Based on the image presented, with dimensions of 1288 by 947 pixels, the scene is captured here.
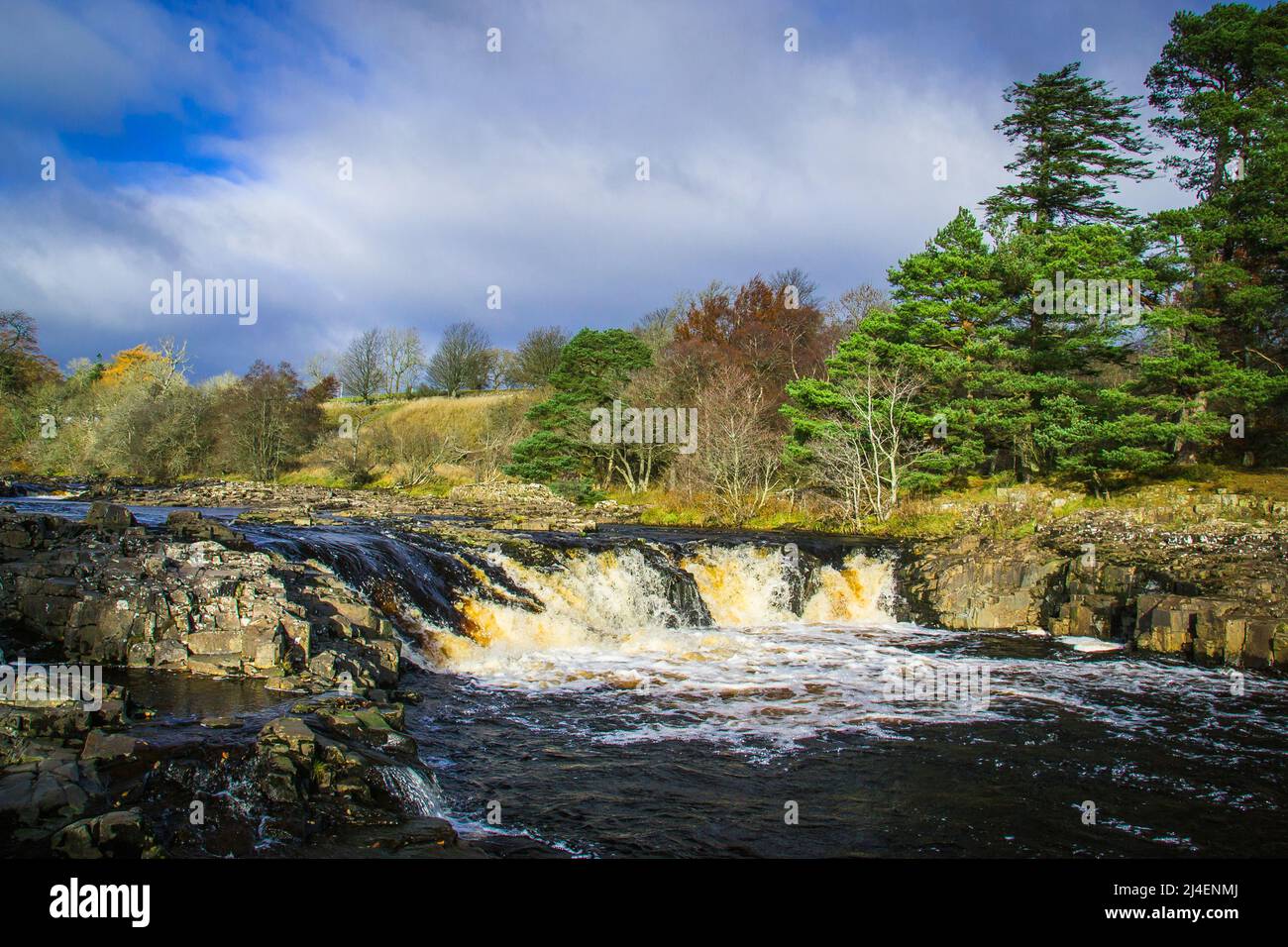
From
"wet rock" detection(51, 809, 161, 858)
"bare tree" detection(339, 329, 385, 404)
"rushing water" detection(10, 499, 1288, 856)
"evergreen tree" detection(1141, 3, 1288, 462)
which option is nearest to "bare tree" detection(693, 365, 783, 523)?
"rushing water" detection(10, 499, 1288, 856)

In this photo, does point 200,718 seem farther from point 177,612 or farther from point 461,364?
point 461,364

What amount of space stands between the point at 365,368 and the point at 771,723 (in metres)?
80.2

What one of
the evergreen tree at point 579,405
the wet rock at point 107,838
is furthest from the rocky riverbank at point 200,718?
the evergreen tree at point 579,405

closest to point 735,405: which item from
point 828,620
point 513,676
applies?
point 828,620

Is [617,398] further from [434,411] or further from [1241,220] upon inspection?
[434,411]

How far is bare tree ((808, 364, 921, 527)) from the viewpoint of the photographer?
3062cm

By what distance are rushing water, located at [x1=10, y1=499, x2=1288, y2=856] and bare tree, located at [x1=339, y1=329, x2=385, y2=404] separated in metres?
67.4

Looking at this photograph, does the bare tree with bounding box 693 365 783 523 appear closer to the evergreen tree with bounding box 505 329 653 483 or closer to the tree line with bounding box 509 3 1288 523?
the tree line with bounding box 509 3 1288 523

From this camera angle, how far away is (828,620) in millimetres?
22250

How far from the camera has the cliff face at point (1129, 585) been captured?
54.4 ft

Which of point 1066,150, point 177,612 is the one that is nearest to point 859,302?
point 1066,150

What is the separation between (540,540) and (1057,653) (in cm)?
1322

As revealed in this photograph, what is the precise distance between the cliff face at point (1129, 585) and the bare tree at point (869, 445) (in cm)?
544
